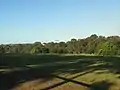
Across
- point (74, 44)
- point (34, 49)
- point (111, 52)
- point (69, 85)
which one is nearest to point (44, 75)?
point (69, 85)

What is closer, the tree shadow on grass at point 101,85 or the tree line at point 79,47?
the tree shadow on grass at point 101,85

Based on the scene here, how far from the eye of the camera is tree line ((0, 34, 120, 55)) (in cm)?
5809

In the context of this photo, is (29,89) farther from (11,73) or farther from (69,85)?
(11,73)

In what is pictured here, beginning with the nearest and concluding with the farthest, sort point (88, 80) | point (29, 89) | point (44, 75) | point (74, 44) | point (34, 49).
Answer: point (29, 89) < point (88, 80) < point (44, 75) < point (34, 49) < point (74, 44)

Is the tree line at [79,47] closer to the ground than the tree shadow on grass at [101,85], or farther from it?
farther from it

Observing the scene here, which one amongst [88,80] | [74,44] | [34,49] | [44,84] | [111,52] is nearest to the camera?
[44,84]

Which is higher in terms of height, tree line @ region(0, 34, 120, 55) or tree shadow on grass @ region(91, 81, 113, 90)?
tree line @ region(0, 34, 120, 55)

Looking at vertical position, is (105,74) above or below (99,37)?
below

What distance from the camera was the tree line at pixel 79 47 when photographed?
58.1 m

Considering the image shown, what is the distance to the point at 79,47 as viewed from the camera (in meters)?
74.8

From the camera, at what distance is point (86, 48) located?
72.8 meters

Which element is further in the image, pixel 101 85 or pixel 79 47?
pixel 79 47

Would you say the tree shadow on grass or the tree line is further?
the tree line

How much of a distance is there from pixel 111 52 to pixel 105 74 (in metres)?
42.6
